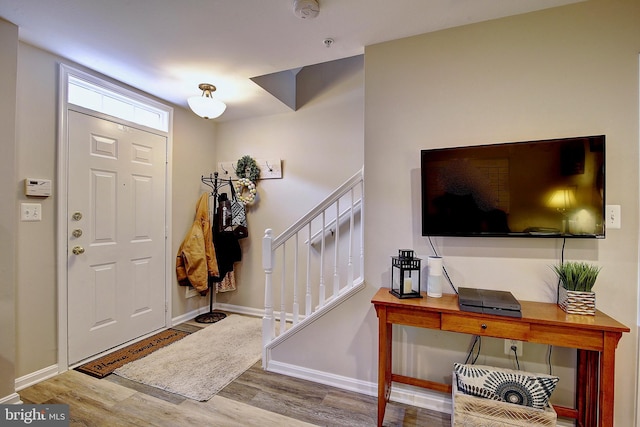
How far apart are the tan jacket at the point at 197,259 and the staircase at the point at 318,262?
0.76 m

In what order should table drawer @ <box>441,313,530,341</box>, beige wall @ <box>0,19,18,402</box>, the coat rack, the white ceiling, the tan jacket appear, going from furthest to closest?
the coat rack, the tan jacket, beige wall @ <box>0,19,18,402</box>, the white ceiling, table drawer @ <box>441,313,530,341</box>

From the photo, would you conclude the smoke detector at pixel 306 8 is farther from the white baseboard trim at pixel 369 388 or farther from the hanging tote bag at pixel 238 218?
the white baseboard trim at pixel 369 388

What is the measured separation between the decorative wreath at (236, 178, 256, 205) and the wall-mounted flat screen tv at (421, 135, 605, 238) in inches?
82.8

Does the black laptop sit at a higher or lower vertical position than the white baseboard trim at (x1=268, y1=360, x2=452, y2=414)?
higher

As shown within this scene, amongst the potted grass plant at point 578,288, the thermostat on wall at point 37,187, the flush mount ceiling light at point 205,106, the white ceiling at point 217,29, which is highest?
the white ceiling at point 217,29

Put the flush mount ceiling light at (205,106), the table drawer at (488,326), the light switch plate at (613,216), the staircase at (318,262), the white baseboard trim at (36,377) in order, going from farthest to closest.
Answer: the flush mount ceiling light at (205,106)
the staircase at (318,262)
the white baseboard trim at (36,377)
the light switch plate at (613,216)
the table drawer at (488,326)

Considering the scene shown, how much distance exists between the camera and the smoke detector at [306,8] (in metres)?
1.56

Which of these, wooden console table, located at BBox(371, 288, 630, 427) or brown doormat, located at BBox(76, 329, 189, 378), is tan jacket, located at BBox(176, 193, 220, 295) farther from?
wooden console table, located at BBox(371, 288, 630, 427)

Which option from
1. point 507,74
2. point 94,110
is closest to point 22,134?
point 94,110

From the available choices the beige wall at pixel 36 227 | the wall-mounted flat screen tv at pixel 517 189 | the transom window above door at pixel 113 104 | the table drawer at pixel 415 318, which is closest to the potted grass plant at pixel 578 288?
Result: the wall-mounted flat screen tv at pixel 517 189

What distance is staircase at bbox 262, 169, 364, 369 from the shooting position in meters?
2.10

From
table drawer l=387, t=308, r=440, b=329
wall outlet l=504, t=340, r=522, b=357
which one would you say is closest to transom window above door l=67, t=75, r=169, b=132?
table drawer l=387, t=308, r=440, b=329

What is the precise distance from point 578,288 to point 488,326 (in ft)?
1.68

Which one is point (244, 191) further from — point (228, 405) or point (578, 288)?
point (578, 288)
